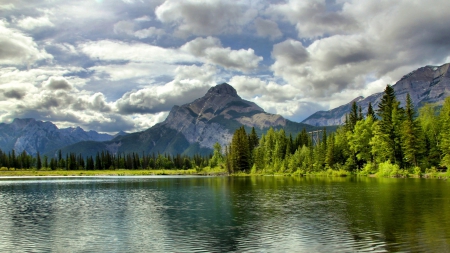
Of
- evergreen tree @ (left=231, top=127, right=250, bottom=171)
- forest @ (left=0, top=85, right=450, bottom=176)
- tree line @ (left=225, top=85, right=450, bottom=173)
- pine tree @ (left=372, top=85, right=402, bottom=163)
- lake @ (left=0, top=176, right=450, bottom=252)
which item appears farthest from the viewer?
evergreen tree @ (left=231, top=127, right=250, bottom=171)

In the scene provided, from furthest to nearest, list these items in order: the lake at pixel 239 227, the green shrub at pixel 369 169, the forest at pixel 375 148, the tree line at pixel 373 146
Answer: the green shrub at pixel 369 169 → the tree line at pixel 373 146 → the forest at pixel 375 148 → the lake at pixel 239 227

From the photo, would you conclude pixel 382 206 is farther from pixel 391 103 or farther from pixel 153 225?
pixel 391 103

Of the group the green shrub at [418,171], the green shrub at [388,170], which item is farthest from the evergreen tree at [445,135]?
the green shrub at [388,170]

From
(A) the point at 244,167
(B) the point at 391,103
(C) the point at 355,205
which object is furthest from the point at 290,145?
(C) the point at 355,205

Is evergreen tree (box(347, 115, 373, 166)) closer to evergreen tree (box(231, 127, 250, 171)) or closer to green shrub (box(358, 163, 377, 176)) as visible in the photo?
green shrub (box(358, 163, 377, 176))

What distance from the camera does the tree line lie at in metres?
92.6

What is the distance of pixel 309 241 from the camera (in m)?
23.9

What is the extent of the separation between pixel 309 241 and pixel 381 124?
88.7m

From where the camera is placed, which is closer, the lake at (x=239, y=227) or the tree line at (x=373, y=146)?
the lake at (x=239, y=227)

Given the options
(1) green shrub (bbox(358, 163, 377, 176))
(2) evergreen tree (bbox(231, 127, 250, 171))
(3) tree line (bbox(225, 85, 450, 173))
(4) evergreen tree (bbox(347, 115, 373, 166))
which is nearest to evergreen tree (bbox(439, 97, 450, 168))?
(3) tree line (bbox(225, 85, 450, 173))

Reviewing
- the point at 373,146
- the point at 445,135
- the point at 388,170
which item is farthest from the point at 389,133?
the point at 445,135

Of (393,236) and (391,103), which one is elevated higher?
(391,103)

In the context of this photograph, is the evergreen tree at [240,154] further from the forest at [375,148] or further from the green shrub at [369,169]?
the green shrub at [369,169]

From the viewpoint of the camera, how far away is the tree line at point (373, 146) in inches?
3647
